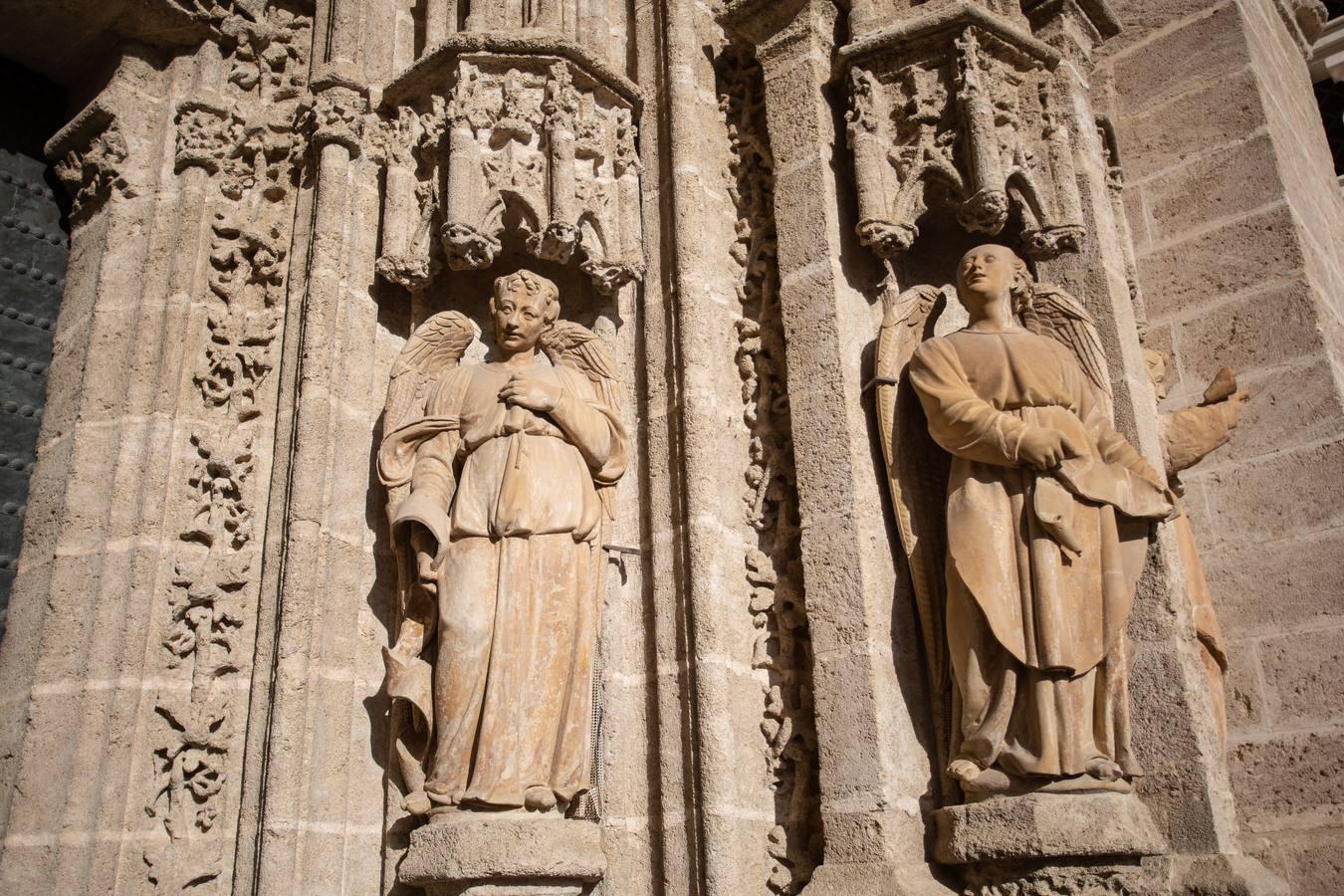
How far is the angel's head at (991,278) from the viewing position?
4.59 meters

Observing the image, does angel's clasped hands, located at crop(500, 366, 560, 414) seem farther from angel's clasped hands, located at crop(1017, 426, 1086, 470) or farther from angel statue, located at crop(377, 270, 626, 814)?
angel's clasped hands, located at crop(1017, 426, 1086, 470)

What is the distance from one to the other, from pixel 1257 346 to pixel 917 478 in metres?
1.79

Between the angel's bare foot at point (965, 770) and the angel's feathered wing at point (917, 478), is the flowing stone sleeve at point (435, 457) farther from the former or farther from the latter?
the angel's bare foot at point (965, 770)

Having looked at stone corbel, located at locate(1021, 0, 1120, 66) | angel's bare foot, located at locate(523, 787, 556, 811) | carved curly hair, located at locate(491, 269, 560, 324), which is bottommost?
angel's bare foot, located at locate(523, 787, 556, 811)

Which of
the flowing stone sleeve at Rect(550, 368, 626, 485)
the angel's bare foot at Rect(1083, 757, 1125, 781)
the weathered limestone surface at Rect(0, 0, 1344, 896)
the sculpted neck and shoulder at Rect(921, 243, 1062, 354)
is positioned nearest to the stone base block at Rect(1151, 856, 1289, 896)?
the weathered limestone surface at Rect(0, 0, 1344, 896)

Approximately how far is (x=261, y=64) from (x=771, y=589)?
3237 millimetres

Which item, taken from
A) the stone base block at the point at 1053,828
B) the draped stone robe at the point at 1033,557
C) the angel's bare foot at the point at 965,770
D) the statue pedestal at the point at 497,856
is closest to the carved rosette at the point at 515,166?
the draped stone robe at the point at 1033,557

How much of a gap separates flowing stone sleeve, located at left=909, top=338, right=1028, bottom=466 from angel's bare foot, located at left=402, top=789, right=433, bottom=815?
2061 millimetres

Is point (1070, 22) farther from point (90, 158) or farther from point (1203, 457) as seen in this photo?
point (90, 158)

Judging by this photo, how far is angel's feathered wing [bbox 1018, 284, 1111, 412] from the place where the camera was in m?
4.60

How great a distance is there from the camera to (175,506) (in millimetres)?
4727

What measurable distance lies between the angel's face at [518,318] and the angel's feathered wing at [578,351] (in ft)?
0.34

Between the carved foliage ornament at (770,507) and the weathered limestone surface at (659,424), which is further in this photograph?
the carved foliage ornament at (770,507)

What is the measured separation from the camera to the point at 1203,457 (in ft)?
16.4
